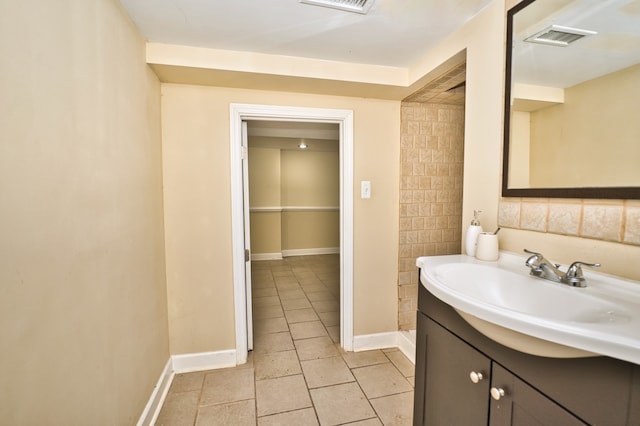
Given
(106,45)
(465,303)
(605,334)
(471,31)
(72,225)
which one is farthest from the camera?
(471,31)

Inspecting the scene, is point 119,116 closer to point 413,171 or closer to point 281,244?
point 413,171

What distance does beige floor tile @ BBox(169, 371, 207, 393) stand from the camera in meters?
1.83

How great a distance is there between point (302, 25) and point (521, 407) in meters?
1.83

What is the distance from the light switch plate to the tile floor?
4.30 ft

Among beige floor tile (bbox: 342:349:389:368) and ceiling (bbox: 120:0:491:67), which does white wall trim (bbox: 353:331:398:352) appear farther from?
ceiling (bbox: 120:0:491:67)

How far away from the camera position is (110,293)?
1.16 meters

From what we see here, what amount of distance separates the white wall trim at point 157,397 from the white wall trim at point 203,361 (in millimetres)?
52

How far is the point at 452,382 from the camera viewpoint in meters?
1.01

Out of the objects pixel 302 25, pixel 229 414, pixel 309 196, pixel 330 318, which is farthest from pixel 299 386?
pixel 309 196

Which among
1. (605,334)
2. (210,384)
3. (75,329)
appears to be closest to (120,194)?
(75,329)

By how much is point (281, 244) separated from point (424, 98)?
4.15 metres

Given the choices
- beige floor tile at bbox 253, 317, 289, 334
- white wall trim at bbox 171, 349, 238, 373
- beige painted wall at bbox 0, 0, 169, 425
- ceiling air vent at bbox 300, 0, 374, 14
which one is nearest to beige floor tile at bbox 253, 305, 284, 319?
beige floor tile at bbox 253, 317, 289, 334

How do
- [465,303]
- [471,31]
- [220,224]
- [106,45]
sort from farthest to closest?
1. [220,224]
2. [471,31]
3. [106,45]
4. [465,303]

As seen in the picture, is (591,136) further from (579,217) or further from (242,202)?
(242,202)
